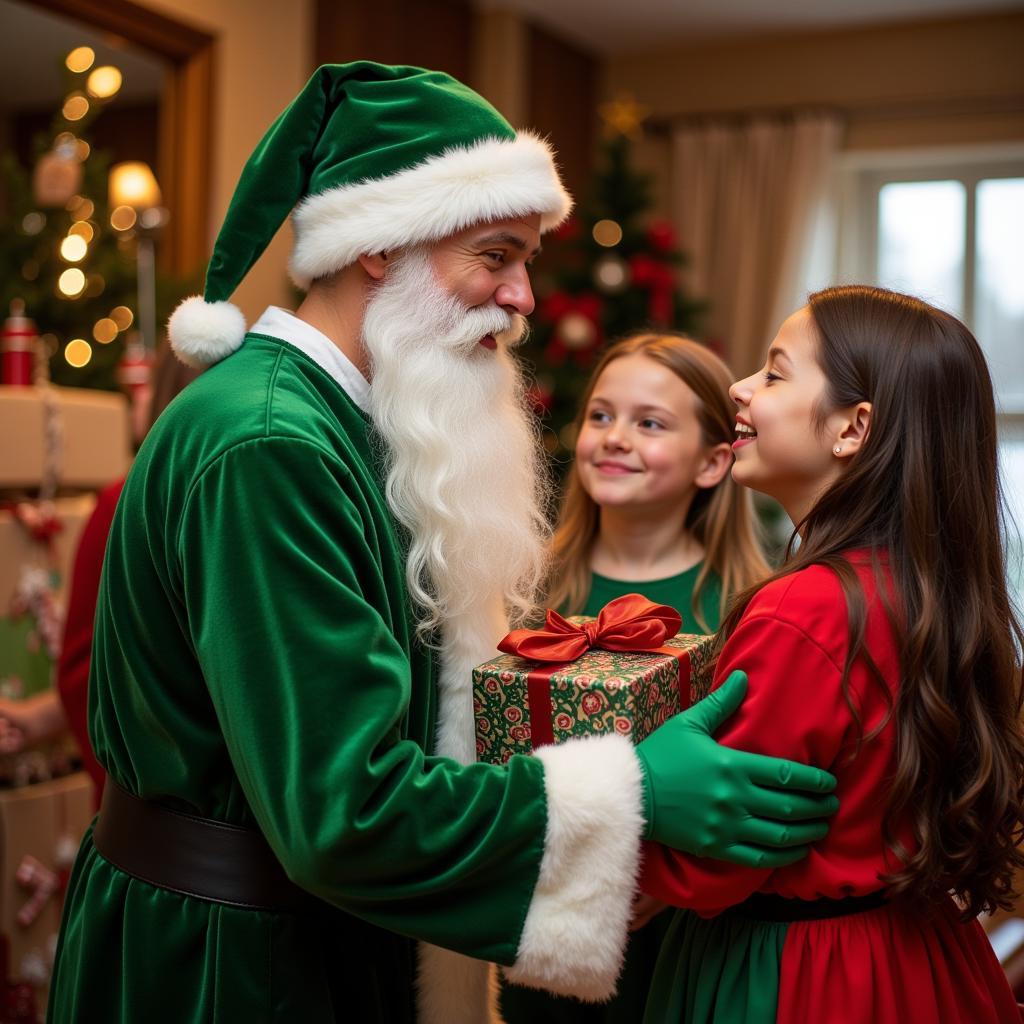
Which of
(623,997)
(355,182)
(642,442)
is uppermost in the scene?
(355,182)

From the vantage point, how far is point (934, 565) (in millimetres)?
1389

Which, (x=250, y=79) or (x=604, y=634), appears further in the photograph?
(x=250, y=79)

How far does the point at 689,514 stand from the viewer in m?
2.27

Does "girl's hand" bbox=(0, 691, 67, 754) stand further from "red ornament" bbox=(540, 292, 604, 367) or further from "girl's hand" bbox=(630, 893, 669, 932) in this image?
"red ornament" bbox=(540, 292, 604, 367)

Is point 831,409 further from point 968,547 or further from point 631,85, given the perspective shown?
point 631,85

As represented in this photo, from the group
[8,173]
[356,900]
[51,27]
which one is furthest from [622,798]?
[51,27]

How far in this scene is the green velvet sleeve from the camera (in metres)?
1.13

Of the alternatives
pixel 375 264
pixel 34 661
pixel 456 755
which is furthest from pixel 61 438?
pixel 456 755

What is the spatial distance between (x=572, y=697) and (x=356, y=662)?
0.29m

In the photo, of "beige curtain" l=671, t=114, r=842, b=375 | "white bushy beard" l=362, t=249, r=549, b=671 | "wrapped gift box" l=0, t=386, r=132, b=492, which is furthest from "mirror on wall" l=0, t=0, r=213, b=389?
"beige curtain" l=671, t=114, r=842, b=375

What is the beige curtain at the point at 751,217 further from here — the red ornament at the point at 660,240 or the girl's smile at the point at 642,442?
the girl's smile at the point at 642,442

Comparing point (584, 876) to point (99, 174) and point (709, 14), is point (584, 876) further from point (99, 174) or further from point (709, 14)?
point (709, 14)

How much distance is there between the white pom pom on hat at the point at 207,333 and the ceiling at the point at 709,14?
4.80 m

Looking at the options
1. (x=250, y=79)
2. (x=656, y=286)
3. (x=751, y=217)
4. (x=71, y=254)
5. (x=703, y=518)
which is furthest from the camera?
(x=751, y=217)
